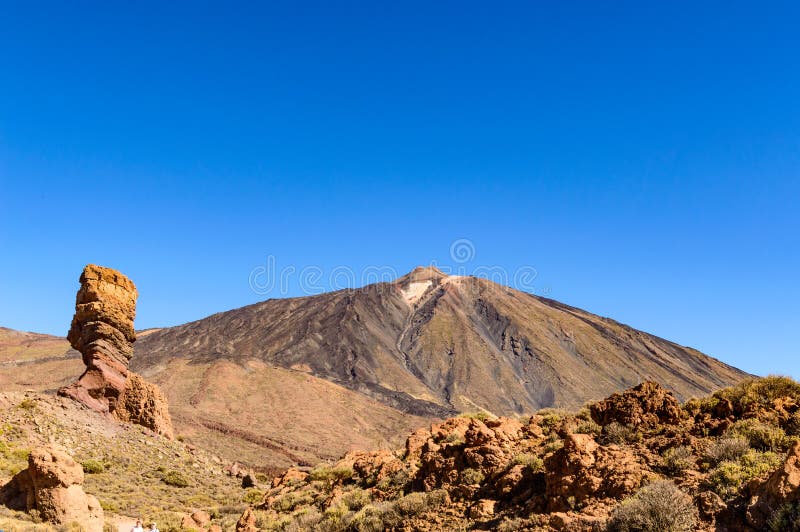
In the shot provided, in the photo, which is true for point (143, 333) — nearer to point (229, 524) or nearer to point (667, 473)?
point (229, 524)

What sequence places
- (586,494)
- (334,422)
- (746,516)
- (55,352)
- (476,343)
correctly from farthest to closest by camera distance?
(476,343) → (55,352) → (334,422) → (586,494) → (746,516)

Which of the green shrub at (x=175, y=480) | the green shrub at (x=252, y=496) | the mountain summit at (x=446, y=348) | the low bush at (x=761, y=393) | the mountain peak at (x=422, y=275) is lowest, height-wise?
the green shrub at (x=252, y=496)

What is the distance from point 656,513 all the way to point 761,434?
10.6 ft

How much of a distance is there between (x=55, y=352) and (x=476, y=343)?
2946 inches

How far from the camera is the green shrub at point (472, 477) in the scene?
10203 mm

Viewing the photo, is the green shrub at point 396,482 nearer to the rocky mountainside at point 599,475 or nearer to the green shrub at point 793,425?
the rocky mountainside at point 599,475

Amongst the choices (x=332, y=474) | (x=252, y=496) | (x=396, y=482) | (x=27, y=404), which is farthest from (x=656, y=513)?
(x=27, y=404)

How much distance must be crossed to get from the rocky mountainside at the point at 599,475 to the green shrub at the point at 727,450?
2 cm

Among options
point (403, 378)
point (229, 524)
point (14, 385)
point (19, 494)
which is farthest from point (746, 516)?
point (403, 378)

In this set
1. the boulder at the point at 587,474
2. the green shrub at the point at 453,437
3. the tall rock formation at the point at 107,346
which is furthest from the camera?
the tall rock formation at the point at 107,346

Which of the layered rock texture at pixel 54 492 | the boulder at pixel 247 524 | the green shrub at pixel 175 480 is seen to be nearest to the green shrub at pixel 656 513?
the boulder at pixel 247 524

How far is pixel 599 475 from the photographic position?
8.06m

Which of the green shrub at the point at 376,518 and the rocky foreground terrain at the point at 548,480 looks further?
the green shrub at the point at 376,518

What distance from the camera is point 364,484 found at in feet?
43.1
